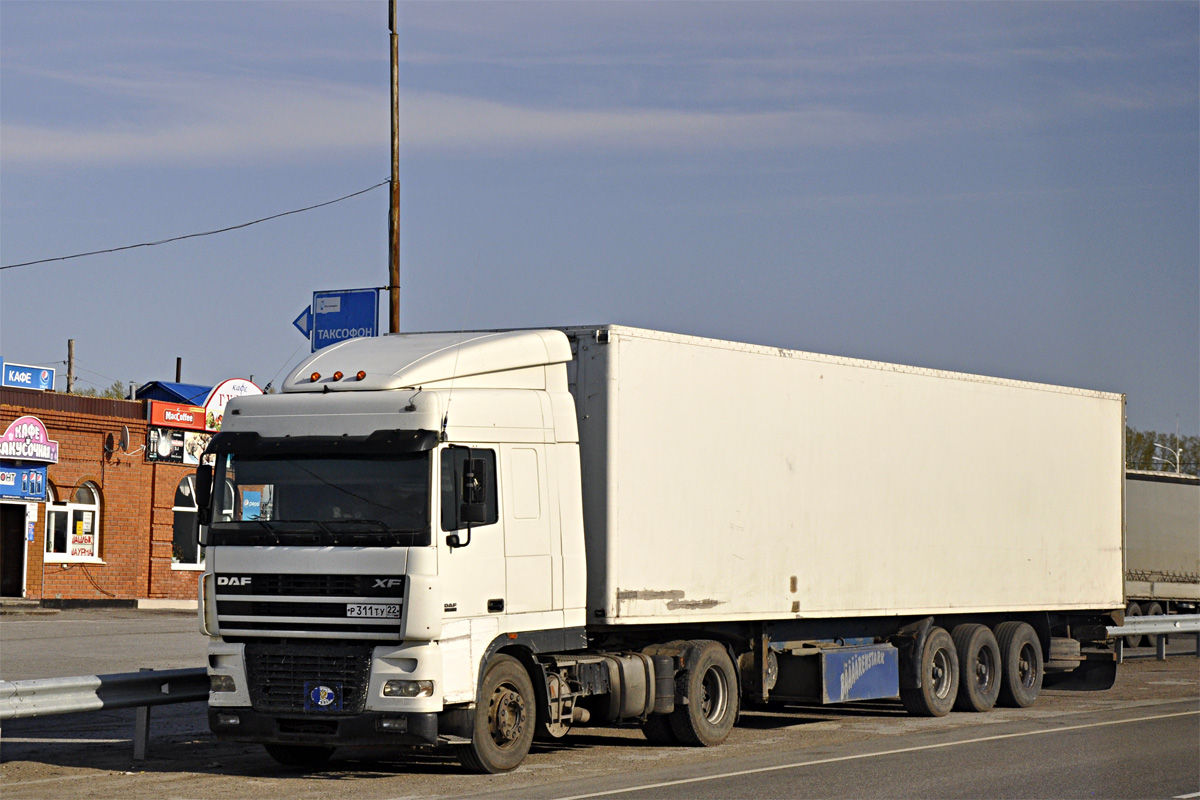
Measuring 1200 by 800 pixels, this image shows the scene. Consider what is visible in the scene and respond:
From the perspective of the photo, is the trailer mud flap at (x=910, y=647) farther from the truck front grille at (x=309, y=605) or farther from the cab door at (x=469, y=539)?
the truck front grille at (x=309, y=605)

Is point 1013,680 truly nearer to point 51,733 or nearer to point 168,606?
point 51,733

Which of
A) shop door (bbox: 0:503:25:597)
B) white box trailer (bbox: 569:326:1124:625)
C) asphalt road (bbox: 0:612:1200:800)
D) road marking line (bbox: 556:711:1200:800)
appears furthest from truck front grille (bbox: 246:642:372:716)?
shop door (bbox: 0:503:25:597)

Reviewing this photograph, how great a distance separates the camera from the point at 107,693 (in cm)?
1249

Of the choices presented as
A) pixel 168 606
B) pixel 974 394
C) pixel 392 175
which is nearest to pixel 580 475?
pixel 974 394

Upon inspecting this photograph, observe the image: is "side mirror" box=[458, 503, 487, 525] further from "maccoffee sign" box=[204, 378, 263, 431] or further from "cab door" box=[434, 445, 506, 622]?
"maccoffee sign" box=[204, 378, 263, 431]

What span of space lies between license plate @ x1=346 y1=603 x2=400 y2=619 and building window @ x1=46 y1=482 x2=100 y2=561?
1145 inches

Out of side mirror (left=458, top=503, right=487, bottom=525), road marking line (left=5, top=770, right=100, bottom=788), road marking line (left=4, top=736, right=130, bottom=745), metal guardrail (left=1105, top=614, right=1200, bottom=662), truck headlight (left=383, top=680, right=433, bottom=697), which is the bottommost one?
road marking line (left=4, top=736, right=130, bottom=745)

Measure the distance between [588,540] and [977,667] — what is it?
7.18 metres

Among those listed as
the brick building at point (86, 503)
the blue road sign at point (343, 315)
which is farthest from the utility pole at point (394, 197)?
the brick building at point (86, 503)

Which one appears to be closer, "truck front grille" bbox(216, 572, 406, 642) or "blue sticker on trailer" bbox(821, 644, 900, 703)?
"truck front grille" bbox(216, 572, 406, 642)

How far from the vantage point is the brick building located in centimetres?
3712

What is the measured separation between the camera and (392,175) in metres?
23.0

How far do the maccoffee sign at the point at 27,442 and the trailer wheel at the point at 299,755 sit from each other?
25829 millimetres

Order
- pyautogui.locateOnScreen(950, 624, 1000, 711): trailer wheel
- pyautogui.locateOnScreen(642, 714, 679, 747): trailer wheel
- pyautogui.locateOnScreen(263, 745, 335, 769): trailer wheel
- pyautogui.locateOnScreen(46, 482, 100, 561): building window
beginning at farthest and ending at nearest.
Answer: pyautogui.locateOnScreen(46, 482, 100, 561): building window, pyautogui.locateOnScreen(950, 624, 1000, 711): trailer wheel, pyautogui.locateOnScreen(642, 714, 679, 747): trailer wheel, pyautogui.locateOnScreen(263, 745, 335, 769): trailer wheel
